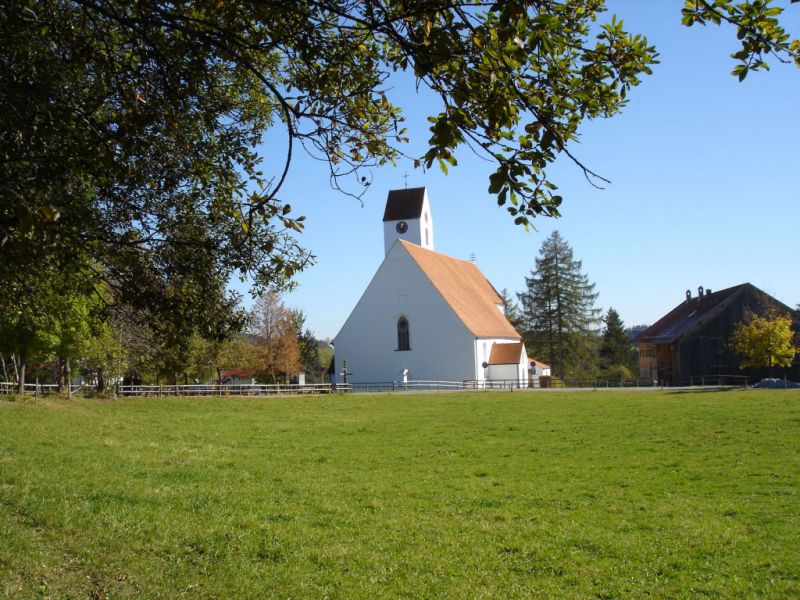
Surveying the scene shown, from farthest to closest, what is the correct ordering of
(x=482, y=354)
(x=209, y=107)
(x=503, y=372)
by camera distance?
(x=503, y=372) < (x=482, y=354) < (x=209, y=107)

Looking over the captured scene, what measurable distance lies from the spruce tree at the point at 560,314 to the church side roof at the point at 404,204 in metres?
17.2

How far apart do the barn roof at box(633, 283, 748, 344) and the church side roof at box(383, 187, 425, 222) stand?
23576 mm

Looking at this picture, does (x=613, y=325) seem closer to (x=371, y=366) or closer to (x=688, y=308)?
(x=688, y=308)

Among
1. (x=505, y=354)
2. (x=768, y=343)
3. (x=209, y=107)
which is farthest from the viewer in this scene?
(x=505, y=354)

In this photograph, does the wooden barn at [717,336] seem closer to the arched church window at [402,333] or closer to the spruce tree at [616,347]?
the arched church window at [402,333]

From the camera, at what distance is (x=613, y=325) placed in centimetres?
9150

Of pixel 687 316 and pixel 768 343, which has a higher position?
pixel 687 316

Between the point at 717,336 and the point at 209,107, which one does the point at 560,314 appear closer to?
the point at 717,336

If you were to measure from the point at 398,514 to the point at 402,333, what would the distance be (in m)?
47.5

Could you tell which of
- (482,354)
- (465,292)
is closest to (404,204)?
(465,292)

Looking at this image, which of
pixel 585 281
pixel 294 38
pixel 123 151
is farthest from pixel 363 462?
pixel 585 281

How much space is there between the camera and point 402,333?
5700 centimetres

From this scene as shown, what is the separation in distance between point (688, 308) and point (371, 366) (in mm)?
30392

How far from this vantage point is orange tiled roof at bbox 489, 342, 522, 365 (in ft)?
190
